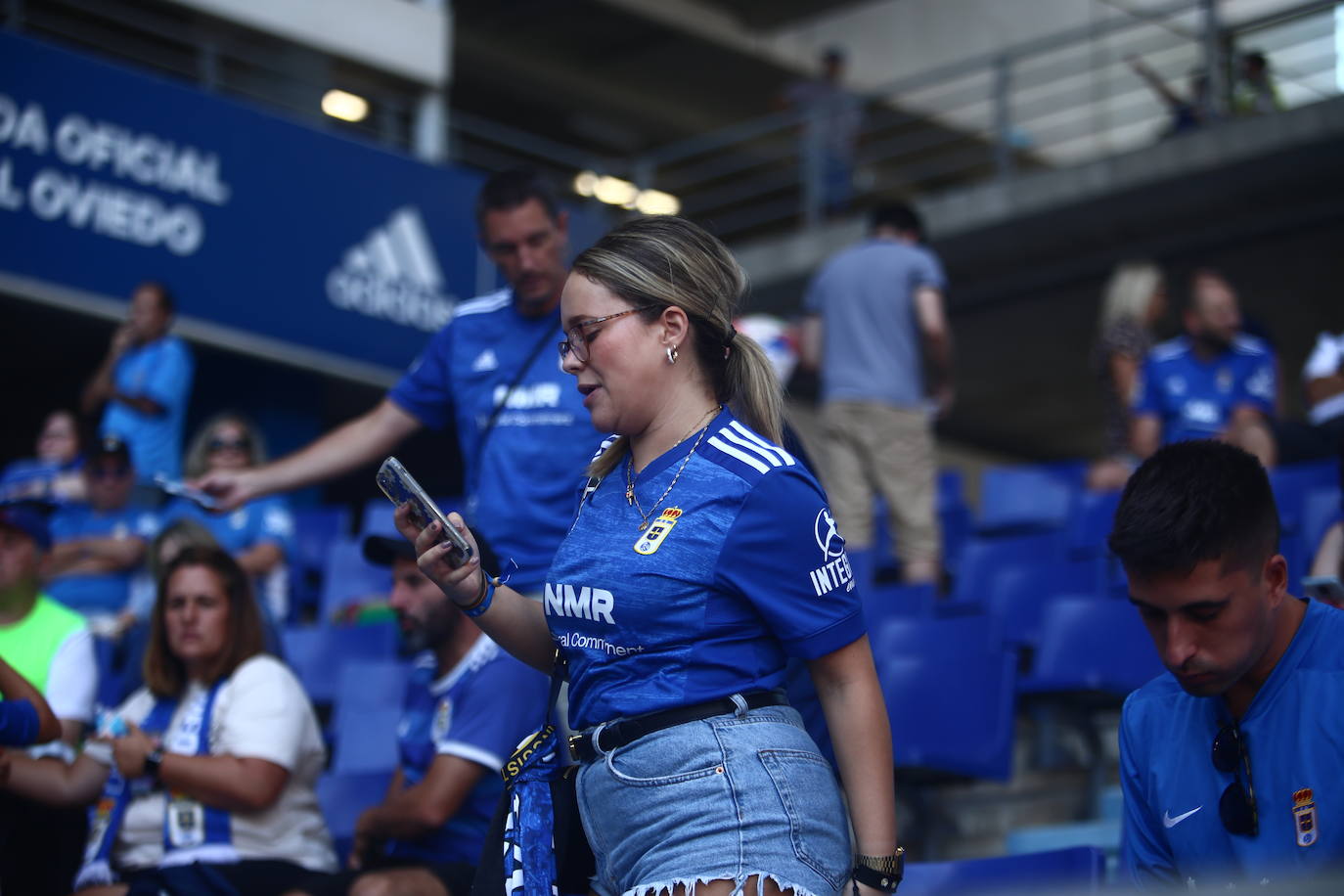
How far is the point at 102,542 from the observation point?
20.3 feet

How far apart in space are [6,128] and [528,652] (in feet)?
21.3

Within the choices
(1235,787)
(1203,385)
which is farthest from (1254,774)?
(1203,385)

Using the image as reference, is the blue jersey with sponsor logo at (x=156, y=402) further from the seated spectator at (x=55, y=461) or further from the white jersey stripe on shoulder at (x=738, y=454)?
the white jersey stripe on shoulder at (x=738, y=454)

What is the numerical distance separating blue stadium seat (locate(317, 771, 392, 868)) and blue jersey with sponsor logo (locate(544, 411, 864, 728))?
211 centimetres

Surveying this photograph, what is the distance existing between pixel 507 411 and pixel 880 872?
5.14ft

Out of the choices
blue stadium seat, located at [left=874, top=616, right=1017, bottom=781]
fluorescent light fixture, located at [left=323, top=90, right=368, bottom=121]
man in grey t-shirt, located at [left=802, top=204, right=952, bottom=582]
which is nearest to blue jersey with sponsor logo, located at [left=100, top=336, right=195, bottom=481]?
fluorescent light fixture, located at [left=323, top=90, right=368, bottom=121]

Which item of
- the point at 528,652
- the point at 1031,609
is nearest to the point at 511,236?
the point at 528,652

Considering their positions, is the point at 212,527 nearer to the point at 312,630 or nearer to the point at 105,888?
the point at 312,630

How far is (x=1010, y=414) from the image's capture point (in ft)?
49.7

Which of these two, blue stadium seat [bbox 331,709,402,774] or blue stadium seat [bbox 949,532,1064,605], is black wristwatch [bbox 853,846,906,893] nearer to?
blue stadium seat [bbox 331,709,402,774]

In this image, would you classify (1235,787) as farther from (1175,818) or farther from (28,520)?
(28,520)

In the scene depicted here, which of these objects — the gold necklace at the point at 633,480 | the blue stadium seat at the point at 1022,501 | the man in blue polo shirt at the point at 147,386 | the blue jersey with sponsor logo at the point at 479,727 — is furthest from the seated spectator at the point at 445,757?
the blue stadium seat at the point at 1022,501

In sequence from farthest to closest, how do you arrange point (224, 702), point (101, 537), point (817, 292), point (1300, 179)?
point (1300, 179)
point (817, 292)
point (101, 537)
point (224, 702)

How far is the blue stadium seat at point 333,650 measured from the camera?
5.89 metres
